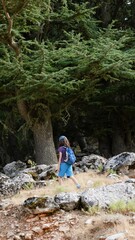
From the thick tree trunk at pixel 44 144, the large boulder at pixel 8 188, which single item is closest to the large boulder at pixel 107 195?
the large boulder at pixel 8 188

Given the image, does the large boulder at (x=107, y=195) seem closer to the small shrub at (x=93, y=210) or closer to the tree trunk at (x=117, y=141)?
the small shrub at (x=93, y=210)

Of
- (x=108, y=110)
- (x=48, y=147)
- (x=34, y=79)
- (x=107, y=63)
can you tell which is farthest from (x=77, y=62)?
(x=108, y=110)

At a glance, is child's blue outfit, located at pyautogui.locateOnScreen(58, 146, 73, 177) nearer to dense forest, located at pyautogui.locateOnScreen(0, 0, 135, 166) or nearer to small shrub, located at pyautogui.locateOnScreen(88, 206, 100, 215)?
small shrub, located at pyautogui.locateOnScreen(88, 206, 100, 215)

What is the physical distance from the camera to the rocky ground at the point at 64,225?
5508 mm

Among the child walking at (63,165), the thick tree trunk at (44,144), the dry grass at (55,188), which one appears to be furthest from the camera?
the thick tree trunk at (44,144)

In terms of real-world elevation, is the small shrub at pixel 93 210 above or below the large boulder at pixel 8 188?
above

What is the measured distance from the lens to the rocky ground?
217 inches

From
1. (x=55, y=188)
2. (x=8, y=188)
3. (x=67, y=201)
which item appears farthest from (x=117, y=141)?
(x=67, y=201)

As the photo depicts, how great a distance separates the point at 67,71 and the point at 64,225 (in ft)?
22.6

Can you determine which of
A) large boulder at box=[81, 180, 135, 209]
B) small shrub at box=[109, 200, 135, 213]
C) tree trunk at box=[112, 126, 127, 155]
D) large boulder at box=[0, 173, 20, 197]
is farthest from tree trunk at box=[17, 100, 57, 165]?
small shrub at box=[109, 200, 135, 213]

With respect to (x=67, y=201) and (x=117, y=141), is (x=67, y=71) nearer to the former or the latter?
(x=67, y=201)

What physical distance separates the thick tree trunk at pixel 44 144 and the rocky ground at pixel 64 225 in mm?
6396

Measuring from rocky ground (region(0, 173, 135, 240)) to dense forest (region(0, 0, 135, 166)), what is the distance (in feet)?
15.7

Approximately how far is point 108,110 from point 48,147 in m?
4.63
